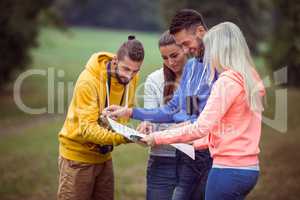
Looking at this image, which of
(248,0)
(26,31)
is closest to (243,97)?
(26,31)

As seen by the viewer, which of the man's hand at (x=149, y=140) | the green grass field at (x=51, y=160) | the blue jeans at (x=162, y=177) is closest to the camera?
the man's hand at (x=149, y=140)

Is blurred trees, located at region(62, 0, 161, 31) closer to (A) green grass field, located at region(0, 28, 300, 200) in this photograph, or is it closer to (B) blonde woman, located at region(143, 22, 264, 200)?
(A) green grass field, located at region(0, 28, 300, 200)

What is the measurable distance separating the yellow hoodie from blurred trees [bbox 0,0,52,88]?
11305mm

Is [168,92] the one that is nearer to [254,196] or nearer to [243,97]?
[243,97]

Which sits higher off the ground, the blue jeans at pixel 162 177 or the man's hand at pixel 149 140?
the man's hand at pixel 149 140

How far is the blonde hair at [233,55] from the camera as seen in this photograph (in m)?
3.96

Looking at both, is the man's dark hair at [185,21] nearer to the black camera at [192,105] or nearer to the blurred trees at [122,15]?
the black camera at [192,105]

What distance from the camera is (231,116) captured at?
398 centimetres

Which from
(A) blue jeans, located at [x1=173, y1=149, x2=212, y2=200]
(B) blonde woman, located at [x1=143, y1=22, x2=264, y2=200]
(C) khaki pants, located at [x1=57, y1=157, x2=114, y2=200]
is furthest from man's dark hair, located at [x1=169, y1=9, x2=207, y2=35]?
(C) khaki pants, located at [x1=57, y1=157, x2=114, y2=200]

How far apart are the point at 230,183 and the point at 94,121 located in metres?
1.15

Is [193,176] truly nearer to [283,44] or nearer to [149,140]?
[149,140]

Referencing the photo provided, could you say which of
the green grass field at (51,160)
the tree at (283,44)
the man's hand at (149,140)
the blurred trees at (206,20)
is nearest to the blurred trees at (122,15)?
the blurred trees at (206,20)

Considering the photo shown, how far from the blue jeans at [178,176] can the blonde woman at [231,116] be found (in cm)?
69

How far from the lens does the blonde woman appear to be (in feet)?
12.9
